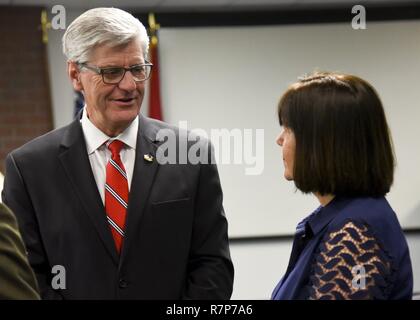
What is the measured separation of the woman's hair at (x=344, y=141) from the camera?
59.8 inches

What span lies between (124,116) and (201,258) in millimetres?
393

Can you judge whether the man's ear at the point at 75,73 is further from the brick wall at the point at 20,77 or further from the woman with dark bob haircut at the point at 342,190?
the brick wall at the point at 20,77

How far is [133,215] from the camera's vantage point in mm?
1787

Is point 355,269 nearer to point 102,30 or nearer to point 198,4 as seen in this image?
point 102,30

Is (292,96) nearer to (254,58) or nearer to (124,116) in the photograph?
(124,116)

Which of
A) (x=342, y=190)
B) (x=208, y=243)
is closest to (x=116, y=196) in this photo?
(x=208, y=243)

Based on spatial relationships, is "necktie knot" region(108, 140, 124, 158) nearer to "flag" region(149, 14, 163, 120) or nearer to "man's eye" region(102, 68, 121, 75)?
"man's eye" region(102, 68, 121, 75)

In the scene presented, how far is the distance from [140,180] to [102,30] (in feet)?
1.21

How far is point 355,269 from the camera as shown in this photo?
1.40m

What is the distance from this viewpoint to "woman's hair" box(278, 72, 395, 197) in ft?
4.99

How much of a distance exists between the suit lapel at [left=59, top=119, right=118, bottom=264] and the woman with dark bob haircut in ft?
1.44

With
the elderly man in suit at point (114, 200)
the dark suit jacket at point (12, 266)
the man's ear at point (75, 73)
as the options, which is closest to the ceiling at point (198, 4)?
the man's ear at point (75, 73)

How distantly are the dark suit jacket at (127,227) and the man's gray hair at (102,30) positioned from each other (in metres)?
0.23
